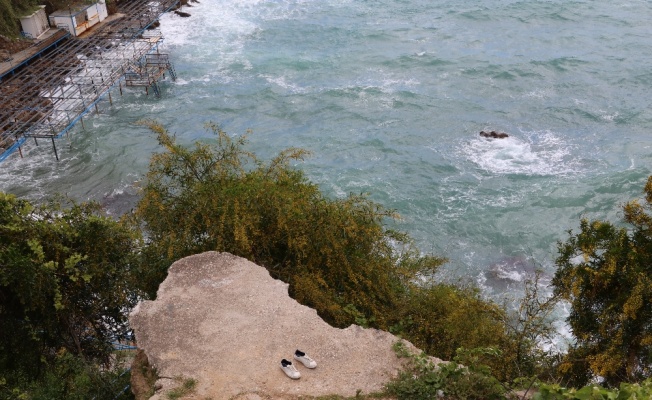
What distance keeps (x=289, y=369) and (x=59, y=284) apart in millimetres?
7367

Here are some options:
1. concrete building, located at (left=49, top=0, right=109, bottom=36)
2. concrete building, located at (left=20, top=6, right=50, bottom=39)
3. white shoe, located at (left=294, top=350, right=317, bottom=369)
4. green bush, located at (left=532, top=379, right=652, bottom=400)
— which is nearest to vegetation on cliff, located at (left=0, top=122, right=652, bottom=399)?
white shoe, located at (left=294, top=350, right=317, bottom=369)

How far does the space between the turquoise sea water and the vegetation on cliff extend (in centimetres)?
1056

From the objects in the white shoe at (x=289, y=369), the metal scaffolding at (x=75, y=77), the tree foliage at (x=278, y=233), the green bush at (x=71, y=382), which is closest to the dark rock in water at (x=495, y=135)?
the tree foliage at (x=278, y=233)

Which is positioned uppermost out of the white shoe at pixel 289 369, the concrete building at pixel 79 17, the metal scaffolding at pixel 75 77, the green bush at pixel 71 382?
the white shoe at pixel 289 369

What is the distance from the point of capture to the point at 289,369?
1292 cm

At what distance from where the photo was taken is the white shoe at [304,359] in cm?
1313

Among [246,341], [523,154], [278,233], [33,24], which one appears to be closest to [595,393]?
[246,341]

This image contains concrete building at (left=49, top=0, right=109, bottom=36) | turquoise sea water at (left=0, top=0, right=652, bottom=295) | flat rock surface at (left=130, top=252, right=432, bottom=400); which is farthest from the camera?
concrete building at (left=49, top=0, right=109, bottom=36)

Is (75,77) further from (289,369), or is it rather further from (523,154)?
(289,369)

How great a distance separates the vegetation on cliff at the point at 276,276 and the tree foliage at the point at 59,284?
37mm

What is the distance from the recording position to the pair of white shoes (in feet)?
42.2

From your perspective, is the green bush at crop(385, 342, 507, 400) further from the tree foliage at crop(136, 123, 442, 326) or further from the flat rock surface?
the tree foliage at crop(136, 123, 442, 326)

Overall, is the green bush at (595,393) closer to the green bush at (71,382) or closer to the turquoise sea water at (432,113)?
the green bush at (71,382)

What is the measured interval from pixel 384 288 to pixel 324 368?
6174 mm
